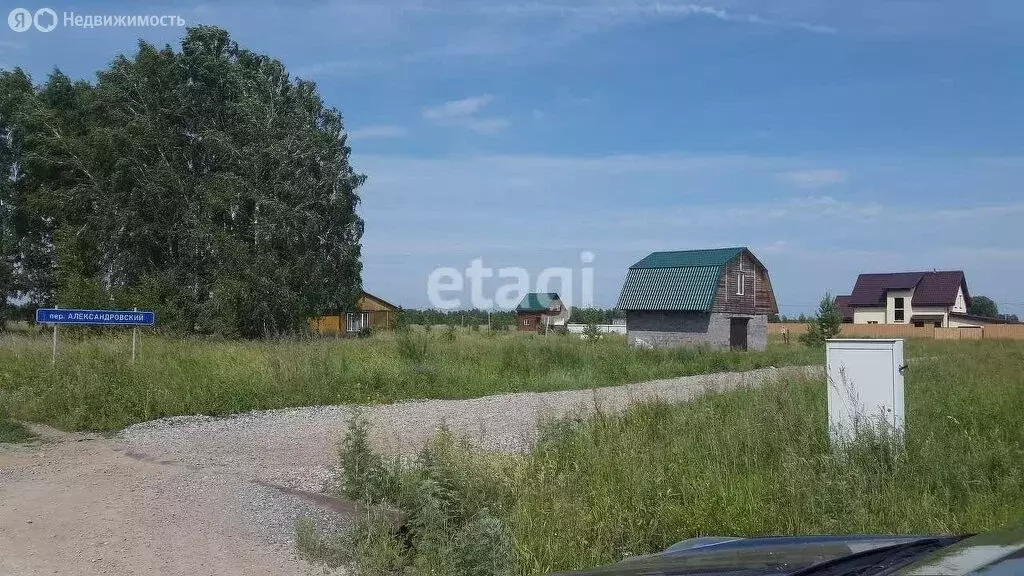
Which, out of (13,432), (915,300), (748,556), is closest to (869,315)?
(915,300)

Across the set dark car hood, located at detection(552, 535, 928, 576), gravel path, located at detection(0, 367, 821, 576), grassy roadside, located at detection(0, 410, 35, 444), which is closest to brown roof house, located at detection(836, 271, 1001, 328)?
gravel path, located at detection(0, 367, 821, 576)

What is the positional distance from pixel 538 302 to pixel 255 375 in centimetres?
6492

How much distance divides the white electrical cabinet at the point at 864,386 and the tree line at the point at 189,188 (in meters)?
29.9

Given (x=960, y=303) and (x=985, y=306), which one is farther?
(x=985, y=306)

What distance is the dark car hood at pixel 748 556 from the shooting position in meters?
2.35

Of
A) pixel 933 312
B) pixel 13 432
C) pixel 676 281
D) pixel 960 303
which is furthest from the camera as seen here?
pixel 960 303

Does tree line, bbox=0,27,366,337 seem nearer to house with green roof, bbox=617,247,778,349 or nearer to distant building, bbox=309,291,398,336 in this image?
distant building, bbox=309,291,398,336

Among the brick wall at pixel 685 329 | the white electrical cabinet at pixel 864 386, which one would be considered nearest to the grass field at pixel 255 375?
the white electrical cabinet at pixel 864 386

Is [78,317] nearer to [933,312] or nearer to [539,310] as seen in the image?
[539,310]

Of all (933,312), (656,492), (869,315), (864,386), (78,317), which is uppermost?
(933,312)

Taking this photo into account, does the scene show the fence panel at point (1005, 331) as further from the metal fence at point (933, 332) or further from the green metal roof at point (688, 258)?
the green metal roof at point (688, 258)

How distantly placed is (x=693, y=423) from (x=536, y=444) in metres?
1.71

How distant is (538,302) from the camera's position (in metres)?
79.8

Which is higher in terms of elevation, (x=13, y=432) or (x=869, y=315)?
(x=869, y=315)
